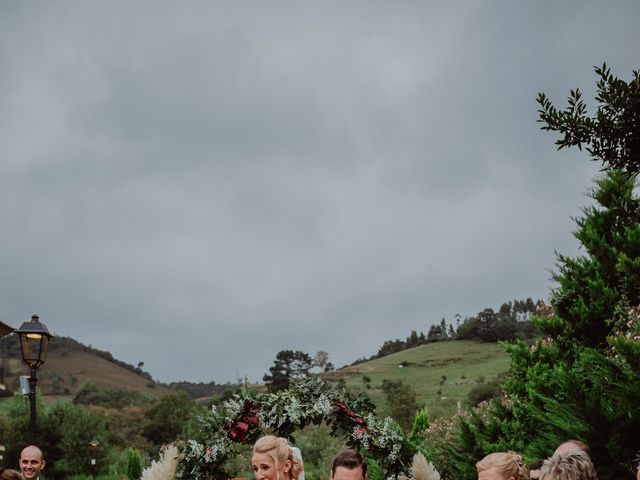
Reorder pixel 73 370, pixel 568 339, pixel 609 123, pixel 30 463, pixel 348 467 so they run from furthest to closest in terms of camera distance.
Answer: pixel 73 370, pixel 568 339, pixel 30 463, pixel 348 467, pixel 609 123

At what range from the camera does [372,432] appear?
24.8 feet

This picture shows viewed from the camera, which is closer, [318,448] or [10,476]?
[10,476]

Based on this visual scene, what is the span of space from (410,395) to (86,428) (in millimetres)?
19724

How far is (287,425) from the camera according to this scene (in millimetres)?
7684

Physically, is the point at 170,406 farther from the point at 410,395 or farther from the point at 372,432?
the point at 372,432

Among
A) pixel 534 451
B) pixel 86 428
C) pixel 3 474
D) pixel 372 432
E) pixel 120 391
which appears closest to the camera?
pixel 3 474

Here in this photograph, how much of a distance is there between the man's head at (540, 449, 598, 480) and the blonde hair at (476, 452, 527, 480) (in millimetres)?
351

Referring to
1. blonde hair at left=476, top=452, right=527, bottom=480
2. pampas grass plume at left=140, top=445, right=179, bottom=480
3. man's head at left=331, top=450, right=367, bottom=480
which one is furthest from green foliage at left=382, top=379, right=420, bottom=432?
blonde hair at left=476, top=452, right=527, bottom=480

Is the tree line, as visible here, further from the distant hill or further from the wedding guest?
the wedding guest

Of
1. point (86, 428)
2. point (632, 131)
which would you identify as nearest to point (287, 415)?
point (632, 131)

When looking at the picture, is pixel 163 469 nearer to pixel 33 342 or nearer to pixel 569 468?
pixel 569 468

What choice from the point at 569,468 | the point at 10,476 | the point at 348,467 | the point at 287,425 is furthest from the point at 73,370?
the point at 569,468

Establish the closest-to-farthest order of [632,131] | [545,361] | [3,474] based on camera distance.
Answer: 1. [632,131]
2. [3,474]
3. [545,361]

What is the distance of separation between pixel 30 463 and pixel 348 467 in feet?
13.3
